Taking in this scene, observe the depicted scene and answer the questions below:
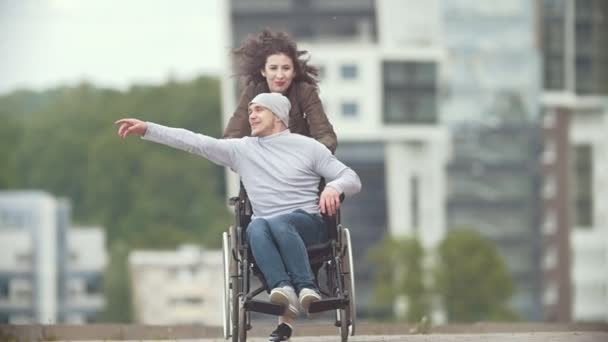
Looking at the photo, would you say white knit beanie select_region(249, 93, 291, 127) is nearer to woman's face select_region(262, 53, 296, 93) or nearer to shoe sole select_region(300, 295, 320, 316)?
woman's face select_region(262, 53, 296, 93)

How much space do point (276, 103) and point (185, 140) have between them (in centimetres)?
59

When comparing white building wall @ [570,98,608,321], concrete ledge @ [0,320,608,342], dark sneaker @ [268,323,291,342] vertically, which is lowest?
white building wall @ [570,98,608,321]

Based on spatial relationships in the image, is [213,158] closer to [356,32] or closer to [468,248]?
[468,248]

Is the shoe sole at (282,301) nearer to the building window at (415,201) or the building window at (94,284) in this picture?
the building window at (415,201)

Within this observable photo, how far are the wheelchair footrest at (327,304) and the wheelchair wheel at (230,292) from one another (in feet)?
1.34

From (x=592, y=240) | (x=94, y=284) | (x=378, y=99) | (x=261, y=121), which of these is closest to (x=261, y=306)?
(x=261, y=121)

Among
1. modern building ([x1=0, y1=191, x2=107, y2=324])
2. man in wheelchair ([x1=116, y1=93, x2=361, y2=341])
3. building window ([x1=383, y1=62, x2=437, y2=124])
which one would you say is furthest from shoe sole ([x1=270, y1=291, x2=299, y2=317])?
modern building ([x1=0, y1=191, x2=107, y2=324])

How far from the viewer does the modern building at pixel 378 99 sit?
164375mm

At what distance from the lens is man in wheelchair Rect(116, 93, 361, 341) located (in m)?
13.9

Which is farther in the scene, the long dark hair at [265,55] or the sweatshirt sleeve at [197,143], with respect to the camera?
the long dark hair at [265,55]

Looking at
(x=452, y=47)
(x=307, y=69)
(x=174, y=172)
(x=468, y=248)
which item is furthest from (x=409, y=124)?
(x=307, y=69)

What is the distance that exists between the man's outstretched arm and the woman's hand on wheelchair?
0.54 meters

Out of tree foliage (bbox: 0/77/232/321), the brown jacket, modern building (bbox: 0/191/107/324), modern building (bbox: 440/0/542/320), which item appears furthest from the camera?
modern building (bbox: 0/191/107/324)

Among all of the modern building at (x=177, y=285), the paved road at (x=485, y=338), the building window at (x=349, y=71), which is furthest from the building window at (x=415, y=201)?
the paved road at (x=485, y=338)
